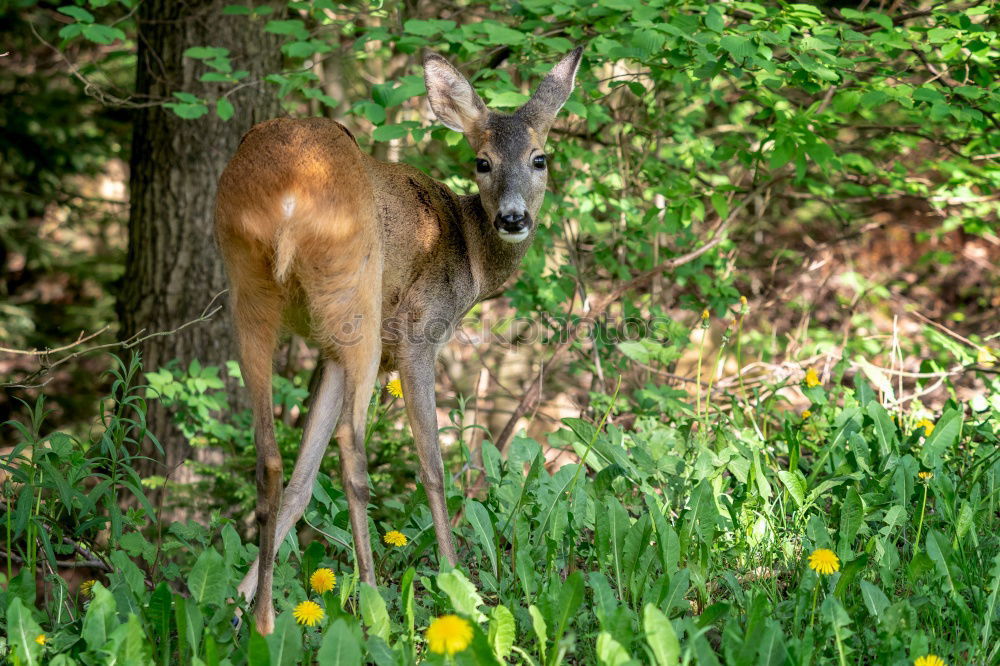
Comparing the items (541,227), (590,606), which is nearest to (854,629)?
(590,606)

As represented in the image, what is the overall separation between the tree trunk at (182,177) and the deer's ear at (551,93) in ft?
7.98

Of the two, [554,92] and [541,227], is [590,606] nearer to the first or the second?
[554,92]

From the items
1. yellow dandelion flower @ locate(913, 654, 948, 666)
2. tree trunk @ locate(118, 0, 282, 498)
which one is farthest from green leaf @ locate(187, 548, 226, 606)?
tree trunk @ locate(118, 0, 282, 498)

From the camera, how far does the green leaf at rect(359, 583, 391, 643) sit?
3.03m

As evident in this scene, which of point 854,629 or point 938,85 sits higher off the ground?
point 938,85

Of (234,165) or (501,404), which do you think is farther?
(501,404)

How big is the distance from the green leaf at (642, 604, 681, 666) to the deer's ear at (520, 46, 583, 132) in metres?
2.88

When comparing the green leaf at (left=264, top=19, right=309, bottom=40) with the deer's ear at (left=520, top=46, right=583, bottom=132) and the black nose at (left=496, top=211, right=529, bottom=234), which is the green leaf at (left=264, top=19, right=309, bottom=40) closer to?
the deer's ear at (left=520, top=46, right=583, bottom=132)

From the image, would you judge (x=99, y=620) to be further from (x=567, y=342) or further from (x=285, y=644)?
(x=567, y=342)

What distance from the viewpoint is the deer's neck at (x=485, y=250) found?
4.78 metres

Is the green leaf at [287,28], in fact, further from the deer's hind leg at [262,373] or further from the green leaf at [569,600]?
the green leaf at [569,600]

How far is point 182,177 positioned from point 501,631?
4.68 m

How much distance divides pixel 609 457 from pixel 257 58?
383 centimetres

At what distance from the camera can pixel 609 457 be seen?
175 inches
